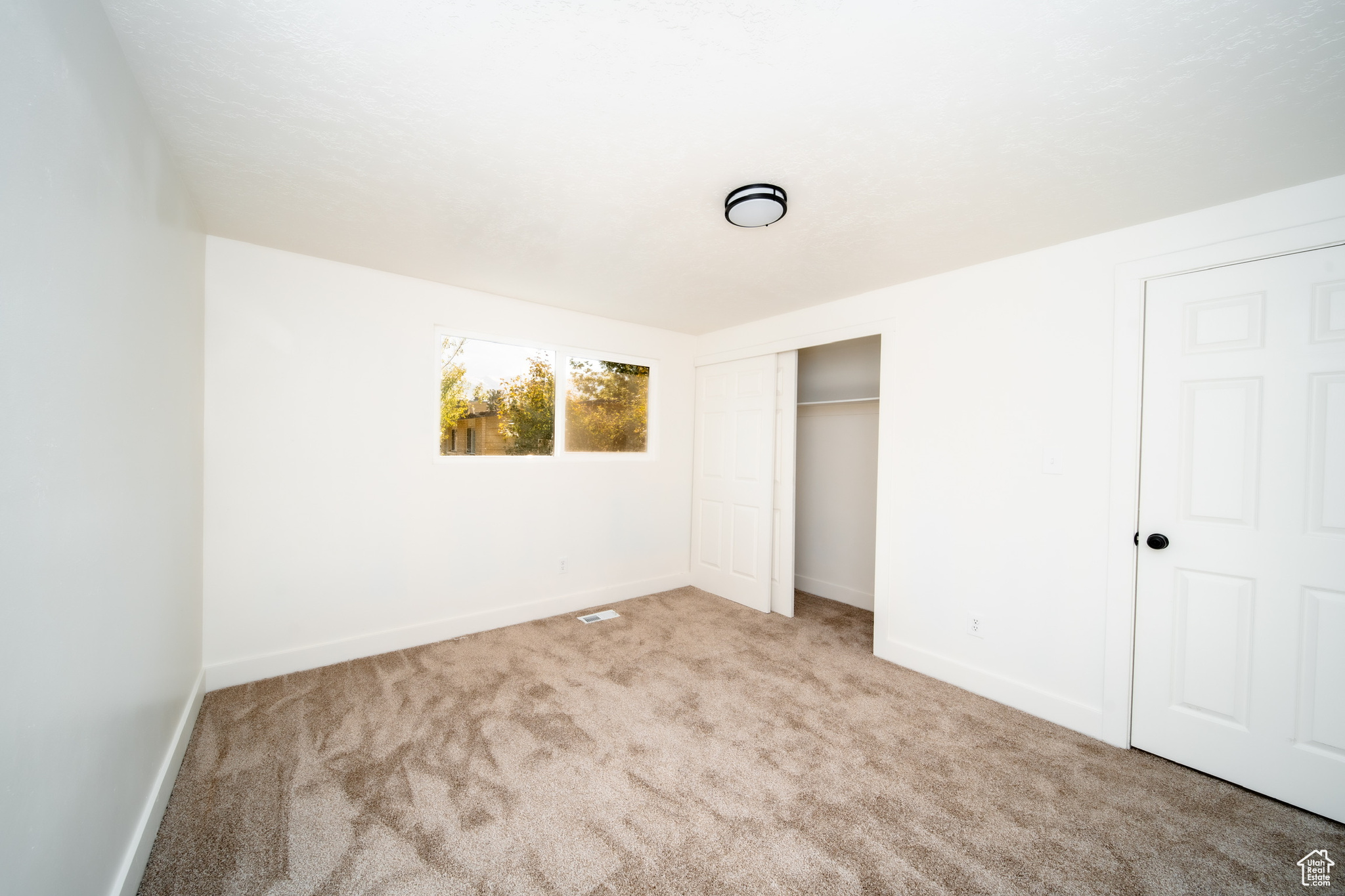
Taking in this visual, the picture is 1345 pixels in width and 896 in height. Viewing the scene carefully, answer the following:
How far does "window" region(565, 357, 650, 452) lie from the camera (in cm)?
418

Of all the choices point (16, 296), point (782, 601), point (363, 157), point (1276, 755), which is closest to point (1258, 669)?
point (1276, 755)

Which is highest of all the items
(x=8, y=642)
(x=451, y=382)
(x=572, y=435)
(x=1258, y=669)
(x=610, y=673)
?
(x=451, y=382)

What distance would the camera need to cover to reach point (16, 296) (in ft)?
3.04

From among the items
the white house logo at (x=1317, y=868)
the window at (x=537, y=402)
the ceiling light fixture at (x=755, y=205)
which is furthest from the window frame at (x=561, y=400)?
the white house logo at (x=1317, y=868)

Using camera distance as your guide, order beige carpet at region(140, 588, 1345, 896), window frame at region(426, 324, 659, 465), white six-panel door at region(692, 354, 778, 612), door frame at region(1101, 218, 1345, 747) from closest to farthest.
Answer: beige carpet at region(140, 588, 1345, 896)
door frame at region(1101, 218, 1345, 747)
window frame at region(426, 324, 659, 465)
white six-panel door at region(692, 354, 778, 612)

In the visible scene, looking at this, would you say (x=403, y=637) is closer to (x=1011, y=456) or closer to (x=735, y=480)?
(x=735, y=480)

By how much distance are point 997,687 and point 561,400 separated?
3531 mm

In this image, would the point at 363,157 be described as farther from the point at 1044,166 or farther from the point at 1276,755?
the point at 1276,755

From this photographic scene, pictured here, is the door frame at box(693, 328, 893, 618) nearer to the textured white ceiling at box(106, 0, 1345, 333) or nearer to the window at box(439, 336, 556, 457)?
the textured white ceiling at box(106, 0, 1345, 333)

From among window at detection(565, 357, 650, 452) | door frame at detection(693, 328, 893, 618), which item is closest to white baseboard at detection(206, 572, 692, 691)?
window at detection(565, 357, 650, 452)

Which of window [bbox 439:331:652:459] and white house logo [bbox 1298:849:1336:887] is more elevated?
window [bbox 439:331:652:459]

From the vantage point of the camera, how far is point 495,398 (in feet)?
12.3

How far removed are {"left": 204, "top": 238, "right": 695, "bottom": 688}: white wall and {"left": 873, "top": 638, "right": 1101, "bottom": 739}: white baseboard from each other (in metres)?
2.37

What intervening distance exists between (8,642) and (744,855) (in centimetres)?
197
